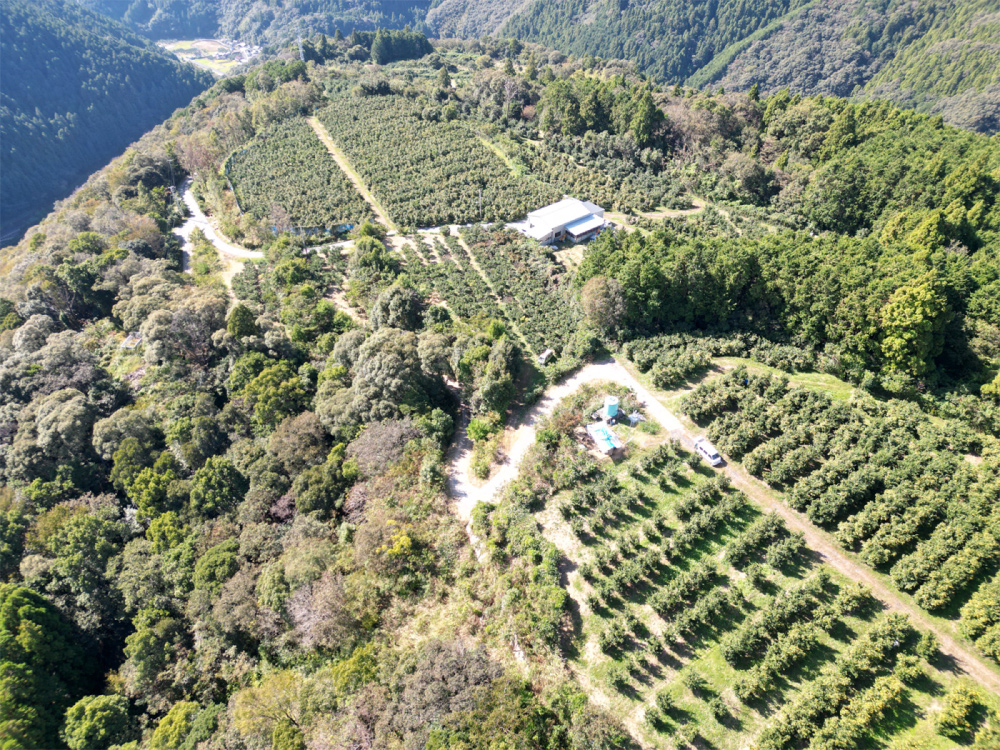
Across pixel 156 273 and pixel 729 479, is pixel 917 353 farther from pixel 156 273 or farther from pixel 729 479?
pixel 156 273

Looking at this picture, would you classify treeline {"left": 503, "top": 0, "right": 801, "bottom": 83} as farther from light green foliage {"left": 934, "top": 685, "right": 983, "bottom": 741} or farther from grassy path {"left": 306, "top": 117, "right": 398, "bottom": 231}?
light green foliage {"left": 934, "top": 685, "right": 983, "bottom": 741}

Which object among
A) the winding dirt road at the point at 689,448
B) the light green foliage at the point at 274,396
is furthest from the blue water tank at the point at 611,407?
the light green foliage at the point at 274,396

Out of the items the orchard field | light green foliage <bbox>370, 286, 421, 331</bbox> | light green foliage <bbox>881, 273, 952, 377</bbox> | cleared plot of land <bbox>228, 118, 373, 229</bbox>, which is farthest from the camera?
cleared plot of land <bbox>228, 118, 373, 229</bbox>

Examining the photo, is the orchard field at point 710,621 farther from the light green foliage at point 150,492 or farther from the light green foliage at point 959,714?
the light green foliage at point 150,492

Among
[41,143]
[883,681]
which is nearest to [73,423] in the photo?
[883,681]

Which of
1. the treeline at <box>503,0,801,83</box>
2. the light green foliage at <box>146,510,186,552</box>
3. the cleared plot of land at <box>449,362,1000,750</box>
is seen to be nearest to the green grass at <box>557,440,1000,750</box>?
the cleared plot of land at <box>449,362,1000,750</box>

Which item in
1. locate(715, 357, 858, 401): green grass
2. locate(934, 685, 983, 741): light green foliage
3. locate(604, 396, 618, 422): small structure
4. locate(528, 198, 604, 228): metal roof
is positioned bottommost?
locate(934, 685, 983, 741): light green foliage
